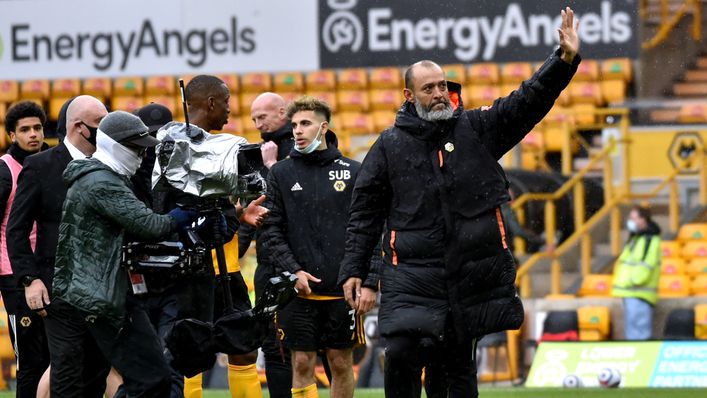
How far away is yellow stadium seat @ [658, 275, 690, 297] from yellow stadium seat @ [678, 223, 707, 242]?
82cm

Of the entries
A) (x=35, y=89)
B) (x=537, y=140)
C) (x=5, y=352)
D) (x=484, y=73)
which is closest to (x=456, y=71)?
(x=484, y=73)

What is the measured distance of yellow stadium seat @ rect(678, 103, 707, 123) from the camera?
19.5 meters

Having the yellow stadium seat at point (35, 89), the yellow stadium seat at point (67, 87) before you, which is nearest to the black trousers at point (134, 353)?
the yellow stadium seat at point (67, 87)

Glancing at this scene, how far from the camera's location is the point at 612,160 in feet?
60.0

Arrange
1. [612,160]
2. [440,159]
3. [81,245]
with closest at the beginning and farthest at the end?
[81,245]
[440,159]
[612,160]

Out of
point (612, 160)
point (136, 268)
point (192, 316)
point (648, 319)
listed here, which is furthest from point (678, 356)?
point (136, 268)

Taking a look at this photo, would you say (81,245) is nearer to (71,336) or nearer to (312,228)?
(71,336)

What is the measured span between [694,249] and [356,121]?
5349 millimetres

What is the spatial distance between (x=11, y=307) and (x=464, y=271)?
2812 mm

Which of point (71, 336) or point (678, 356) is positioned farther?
point (678, 356)

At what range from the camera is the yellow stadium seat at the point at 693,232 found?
686 inches

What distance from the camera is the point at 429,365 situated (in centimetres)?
778

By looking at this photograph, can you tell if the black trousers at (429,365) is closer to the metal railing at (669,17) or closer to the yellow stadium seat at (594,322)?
the yellow stadium seat at (594,322)

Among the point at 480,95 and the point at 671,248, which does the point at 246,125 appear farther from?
the point at 671,248
